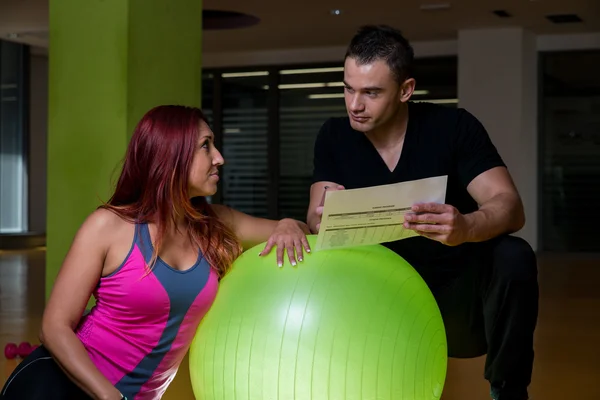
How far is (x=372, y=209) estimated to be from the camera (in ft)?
6.01

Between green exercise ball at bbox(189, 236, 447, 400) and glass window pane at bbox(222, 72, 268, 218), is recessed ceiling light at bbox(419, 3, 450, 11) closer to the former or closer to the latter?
glass window pane at bbox(222, 72, 268, 218)

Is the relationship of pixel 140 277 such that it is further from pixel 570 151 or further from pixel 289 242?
pixel 570 151

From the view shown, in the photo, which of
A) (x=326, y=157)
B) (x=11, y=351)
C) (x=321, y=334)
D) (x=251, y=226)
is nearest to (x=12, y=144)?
(x=11, y=351)

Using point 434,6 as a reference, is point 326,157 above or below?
below

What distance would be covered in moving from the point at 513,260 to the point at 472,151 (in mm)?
351

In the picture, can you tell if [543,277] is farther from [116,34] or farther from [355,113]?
[355,113]

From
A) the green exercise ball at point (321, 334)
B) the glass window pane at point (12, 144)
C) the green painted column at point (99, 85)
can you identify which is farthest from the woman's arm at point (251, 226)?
the glass window pane at point (12, 144)

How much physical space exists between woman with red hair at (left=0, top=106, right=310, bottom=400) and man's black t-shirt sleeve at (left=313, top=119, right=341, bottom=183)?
1.49 feet

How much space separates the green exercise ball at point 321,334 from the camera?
182 centimetres

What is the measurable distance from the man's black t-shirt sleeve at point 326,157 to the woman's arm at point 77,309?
32.5 inches

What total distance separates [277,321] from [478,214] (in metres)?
0.61

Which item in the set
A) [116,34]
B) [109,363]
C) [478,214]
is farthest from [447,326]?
[116,34]

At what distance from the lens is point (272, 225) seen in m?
2.31

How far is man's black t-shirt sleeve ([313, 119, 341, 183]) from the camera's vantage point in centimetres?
254
